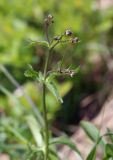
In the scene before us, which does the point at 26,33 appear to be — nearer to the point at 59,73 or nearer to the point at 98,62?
the point at 98,62

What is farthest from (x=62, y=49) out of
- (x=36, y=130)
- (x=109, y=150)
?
(x=109, y=150)

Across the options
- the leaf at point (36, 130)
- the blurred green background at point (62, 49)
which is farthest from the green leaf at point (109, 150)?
the blurred green background at point (62, 49)

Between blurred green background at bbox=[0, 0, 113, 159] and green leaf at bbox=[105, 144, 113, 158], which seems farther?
blurred green background at bbox=[0, 0, 113, 159]

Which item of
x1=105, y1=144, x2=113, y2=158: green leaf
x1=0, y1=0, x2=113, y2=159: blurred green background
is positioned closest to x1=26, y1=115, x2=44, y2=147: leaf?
x1=105, y1=144, x2=113, y2=158: green leaf

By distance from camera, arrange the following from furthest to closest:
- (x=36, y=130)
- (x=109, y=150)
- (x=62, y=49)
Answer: (x=62, y=49) → (x=36, y=130) → (x=109, y=150)

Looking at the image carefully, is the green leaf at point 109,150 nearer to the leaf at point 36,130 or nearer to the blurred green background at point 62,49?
the leaf at point 36,130

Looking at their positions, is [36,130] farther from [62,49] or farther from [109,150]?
[62,49]

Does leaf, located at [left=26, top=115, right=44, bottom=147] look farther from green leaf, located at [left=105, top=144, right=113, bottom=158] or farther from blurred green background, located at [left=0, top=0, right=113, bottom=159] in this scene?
blurred green background, located at [left=0, top=0, right=113, bottom=159]

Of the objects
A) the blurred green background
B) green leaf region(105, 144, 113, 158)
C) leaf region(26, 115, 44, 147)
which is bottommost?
green leaf region(105, 144, 113, 158)
